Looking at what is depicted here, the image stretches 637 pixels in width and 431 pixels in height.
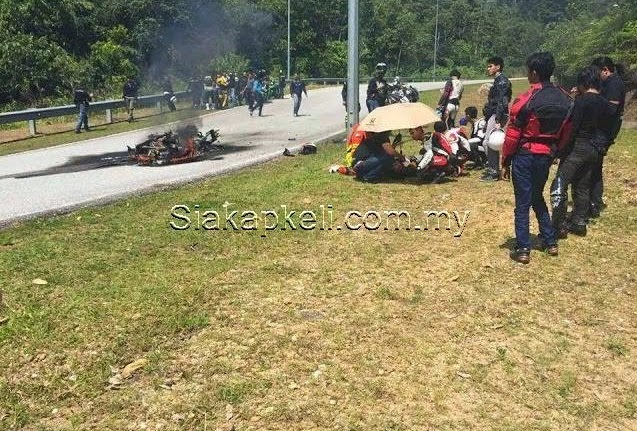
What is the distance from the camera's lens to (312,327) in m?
4.55

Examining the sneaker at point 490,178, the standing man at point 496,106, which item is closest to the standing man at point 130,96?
the standing man at point 496,106

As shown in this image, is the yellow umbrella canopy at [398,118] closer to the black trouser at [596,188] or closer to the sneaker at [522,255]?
the black trouser at [596,188]

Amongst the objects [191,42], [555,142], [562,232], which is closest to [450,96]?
[562,232]

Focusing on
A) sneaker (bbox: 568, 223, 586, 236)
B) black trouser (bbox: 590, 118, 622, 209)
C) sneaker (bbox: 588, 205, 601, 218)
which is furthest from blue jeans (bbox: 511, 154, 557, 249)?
sneaker (bbox: 588, 205, 601, 218)

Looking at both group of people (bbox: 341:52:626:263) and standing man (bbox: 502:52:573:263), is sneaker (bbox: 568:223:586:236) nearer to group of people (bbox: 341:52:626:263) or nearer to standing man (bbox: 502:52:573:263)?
group of people (bbox: 341:52:626:263)

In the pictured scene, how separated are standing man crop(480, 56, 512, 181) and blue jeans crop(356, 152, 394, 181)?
1553 millimetres

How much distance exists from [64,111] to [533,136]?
16.8m

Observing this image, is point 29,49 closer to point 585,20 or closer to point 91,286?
point 91,286

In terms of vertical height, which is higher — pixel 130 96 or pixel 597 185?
pixel 130 96

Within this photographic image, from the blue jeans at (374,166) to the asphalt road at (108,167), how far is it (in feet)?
9.99

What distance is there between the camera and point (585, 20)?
38.1m

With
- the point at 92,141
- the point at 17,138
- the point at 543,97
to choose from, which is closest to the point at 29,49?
the point at 17,138

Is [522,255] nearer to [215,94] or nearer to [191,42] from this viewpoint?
[191,42]

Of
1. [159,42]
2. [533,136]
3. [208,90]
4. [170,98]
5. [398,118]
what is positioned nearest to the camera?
[533,136]
